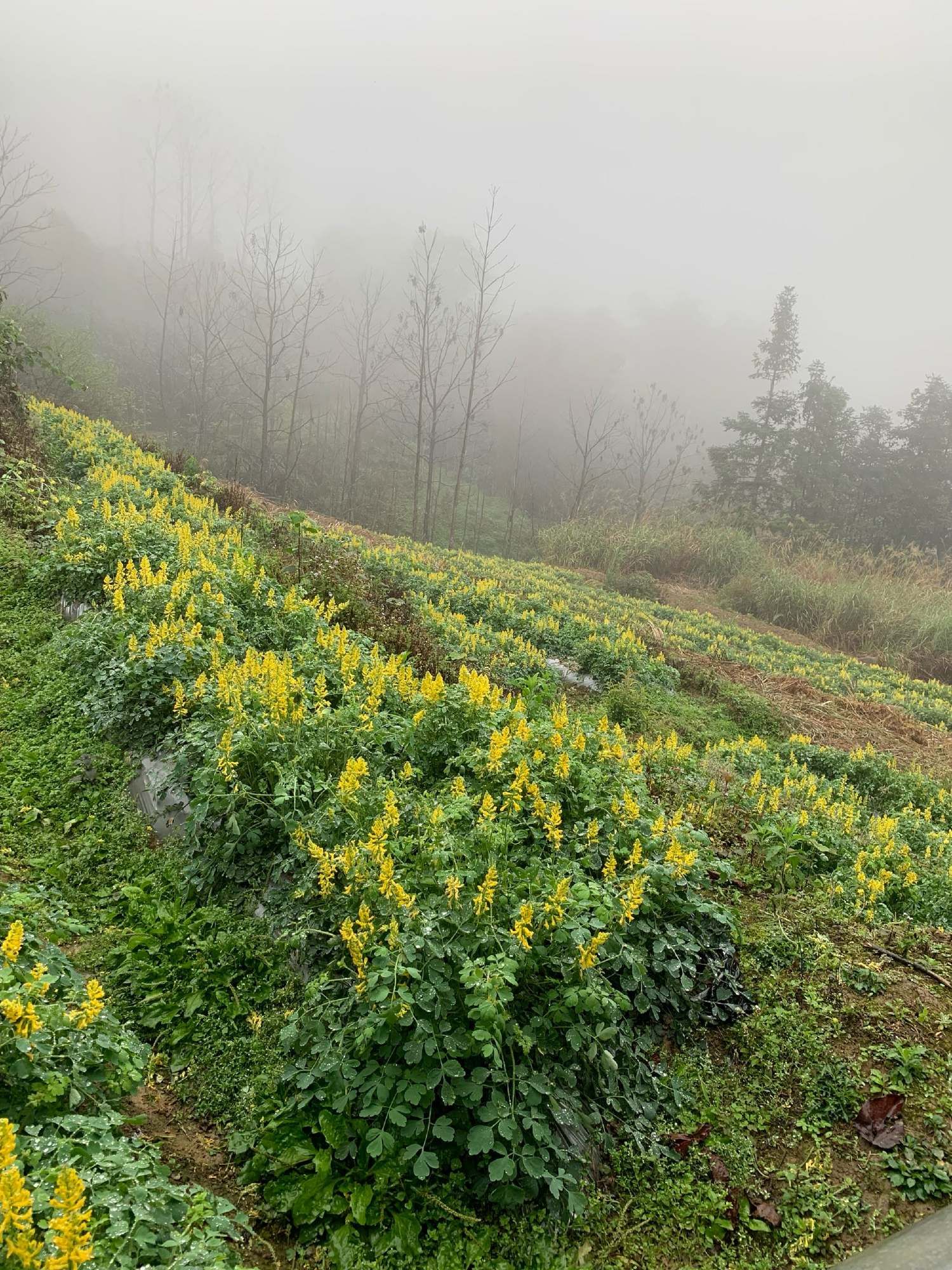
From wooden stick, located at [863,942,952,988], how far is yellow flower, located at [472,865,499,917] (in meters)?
2.31

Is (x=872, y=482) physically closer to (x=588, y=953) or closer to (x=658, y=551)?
(x=658, y=551)

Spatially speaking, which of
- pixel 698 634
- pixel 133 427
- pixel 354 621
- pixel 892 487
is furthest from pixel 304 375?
pixel 354 621

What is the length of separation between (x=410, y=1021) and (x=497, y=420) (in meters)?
50.6

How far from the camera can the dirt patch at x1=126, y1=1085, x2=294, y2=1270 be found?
6.88ft

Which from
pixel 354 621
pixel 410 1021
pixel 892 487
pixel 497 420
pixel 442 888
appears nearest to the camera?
pixel 410 1021

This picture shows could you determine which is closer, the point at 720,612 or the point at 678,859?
the point at 678,859

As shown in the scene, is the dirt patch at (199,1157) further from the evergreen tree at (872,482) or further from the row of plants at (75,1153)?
the evergreen tree at (872,482)

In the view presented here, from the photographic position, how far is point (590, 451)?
35781 millimetres

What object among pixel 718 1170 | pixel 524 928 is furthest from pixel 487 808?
pixel 718 1170

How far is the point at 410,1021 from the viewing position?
7.43ft

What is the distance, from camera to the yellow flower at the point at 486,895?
2574 mm

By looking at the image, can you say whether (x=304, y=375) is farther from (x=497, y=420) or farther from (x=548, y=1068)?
(x=548, y=1068)

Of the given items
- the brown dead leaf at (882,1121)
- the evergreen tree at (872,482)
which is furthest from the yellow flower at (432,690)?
the evergreen tree at (872,482)

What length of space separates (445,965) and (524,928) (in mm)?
325
